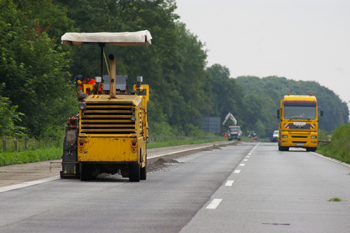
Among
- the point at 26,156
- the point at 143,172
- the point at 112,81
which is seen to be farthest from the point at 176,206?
the point at 26,156

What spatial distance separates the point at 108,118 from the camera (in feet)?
42.6

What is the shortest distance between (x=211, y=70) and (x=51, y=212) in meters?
129

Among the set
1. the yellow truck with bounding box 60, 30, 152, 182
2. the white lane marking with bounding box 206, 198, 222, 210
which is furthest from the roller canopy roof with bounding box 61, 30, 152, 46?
the white lane marking with bounding box 206, 198, 222, 210

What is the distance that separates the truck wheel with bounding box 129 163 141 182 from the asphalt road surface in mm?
261

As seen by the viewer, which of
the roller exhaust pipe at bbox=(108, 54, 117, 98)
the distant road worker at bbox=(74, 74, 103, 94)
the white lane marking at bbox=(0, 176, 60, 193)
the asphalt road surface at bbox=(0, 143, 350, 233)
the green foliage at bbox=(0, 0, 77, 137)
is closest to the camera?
the asphalt road surface at bbox=(0, 143, 350, 233)

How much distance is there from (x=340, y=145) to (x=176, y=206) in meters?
24.2

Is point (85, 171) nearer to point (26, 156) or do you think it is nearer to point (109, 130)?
point (109, 130)

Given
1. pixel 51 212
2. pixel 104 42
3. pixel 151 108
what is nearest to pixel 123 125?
pixel 104 42

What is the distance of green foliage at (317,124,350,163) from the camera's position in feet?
88.6

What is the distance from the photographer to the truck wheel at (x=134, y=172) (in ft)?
44.0

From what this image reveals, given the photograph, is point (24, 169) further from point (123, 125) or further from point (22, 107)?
point (22, 107)

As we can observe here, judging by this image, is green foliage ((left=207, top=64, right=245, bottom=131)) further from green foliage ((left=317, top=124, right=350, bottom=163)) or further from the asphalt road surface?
the asphalt road surface

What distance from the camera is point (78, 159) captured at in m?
12.8

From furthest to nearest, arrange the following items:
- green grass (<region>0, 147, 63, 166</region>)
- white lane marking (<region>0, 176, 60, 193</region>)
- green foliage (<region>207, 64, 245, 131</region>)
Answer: green foliage (<region>207, 64, 245, 131</region>)
green grass (<region>0, 147, 63, 166</region>)
white lane marking (<region>0, 176, 60, 193</region>)
